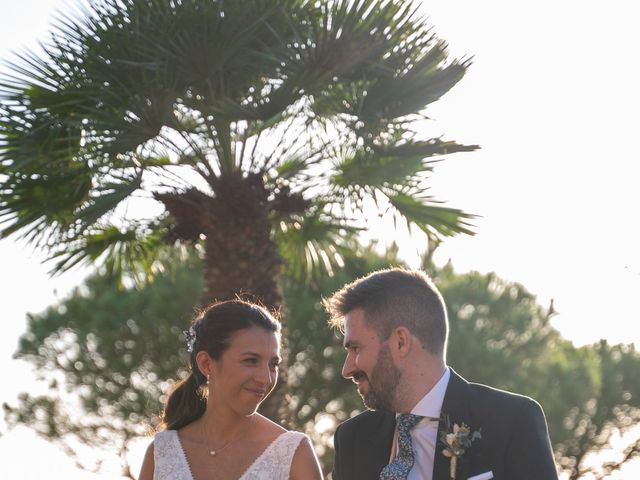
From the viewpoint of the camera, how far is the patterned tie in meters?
4.16

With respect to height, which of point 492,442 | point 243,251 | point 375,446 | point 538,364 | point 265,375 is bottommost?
point 492,442

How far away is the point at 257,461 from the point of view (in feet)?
16.5

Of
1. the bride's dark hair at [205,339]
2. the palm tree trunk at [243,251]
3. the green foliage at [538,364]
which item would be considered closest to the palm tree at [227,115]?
the palm tree trunk at [243,251]

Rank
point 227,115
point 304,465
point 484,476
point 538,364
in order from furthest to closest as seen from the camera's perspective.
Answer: point 538,364 → point 227,115 → point 304,465 → point 484,476

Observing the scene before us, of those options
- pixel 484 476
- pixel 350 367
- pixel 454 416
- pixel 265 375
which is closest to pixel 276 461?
pixel 265 375

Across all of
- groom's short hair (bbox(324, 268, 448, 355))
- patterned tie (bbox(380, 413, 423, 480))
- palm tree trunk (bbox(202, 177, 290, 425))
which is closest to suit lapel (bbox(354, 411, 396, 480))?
patterned tie (bbox(380, 413, 423, 480))

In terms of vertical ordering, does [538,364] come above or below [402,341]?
above

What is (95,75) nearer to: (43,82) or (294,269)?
(43,82)

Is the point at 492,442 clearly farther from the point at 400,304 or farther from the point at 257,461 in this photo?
the point at 257,461

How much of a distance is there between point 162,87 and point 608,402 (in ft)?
57.1

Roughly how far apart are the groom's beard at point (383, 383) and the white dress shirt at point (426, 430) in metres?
0.12

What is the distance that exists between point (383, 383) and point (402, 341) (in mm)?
187

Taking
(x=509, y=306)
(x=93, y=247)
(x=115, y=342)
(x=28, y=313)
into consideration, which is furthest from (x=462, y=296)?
(x=93, y=247)

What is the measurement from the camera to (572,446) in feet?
75.9
